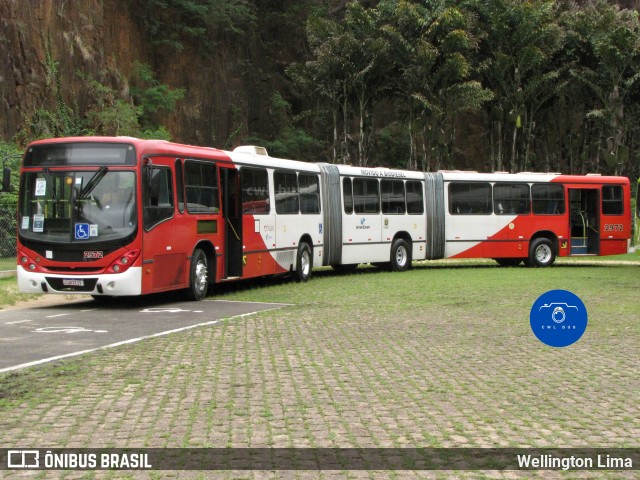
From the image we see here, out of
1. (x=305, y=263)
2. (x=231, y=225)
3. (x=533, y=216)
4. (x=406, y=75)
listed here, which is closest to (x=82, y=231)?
(x=231, y=225)

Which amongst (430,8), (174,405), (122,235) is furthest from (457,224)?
(174,405)

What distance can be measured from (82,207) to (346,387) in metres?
9.36

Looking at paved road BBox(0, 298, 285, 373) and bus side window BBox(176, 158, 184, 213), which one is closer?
paved road BBox(0, 298, 285, 373)

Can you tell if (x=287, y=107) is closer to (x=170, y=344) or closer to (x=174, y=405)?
(x=170, y=344)

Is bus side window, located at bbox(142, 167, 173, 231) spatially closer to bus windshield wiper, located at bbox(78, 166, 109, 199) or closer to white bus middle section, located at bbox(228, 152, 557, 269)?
bus windshield wiper, located at bbox(78, 166, 109, 199)

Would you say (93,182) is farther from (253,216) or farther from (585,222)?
(585,222)

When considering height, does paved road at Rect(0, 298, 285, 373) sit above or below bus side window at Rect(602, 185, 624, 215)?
below

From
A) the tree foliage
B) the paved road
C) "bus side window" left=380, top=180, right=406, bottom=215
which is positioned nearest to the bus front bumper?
the paved road

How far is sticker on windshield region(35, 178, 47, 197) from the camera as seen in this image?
1817 centimetres

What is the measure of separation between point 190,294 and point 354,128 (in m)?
41.1

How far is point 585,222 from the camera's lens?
35000 millimetres

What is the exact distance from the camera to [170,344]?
1306 cm

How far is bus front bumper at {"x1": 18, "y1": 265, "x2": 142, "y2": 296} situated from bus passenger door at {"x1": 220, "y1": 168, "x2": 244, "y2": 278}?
13.4 ft

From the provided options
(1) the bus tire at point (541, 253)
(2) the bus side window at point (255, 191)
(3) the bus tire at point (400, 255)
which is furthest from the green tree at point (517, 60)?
(2) the bus side window at point (255, 191)
